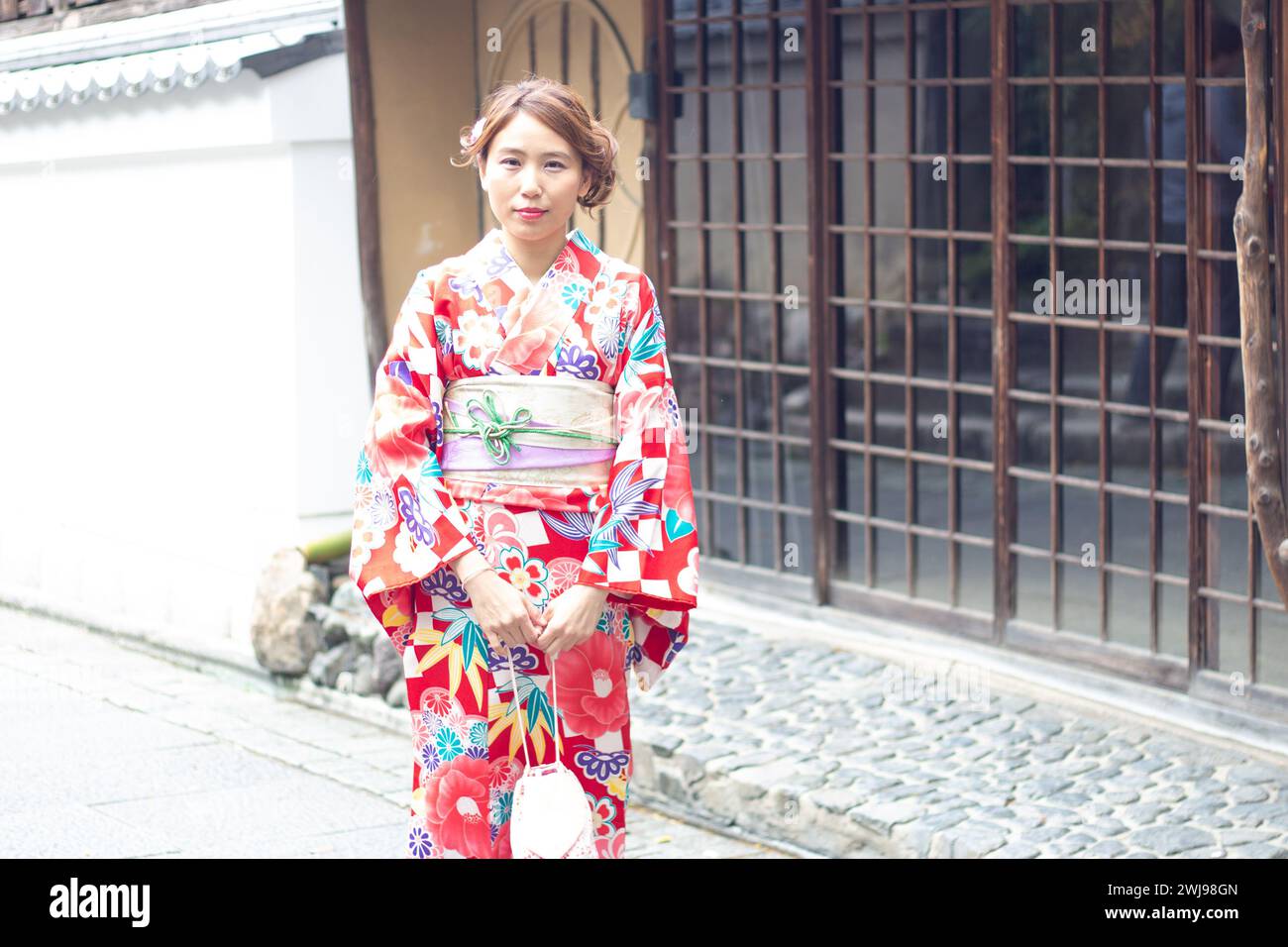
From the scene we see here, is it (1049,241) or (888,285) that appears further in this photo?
(888,285)

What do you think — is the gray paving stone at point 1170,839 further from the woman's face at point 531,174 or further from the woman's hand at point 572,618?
the woman's face at point 531,174

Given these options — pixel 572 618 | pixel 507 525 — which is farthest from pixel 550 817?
pixel 507 525

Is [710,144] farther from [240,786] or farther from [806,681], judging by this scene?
[240,786]

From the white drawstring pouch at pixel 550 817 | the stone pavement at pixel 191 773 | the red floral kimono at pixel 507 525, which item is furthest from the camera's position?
the stone pavement at pixel 191 773

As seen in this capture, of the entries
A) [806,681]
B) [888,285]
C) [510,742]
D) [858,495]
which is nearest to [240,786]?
[806,681]

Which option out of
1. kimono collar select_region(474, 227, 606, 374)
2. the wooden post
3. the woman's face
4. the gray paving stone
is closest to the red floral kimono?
kimono collar select_region(474, 227, 606, 374)

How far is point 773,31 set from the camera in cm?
827

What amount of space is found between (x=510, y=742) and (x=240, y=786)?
294 centimetres

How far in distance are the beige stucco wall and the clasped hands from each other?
4.68 meters

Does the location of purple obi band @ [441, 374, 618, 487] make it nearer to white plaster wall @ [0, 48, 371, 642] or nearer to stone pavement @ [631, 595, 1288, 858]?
stone pavement @ [631, 595, 1288, 858]

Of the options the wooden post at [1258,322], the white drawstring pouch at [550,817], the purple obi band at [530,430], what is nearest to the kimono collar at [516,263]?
the purple obi band at [530,430]

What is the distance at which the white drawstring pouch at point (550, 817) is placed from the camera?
4.16m

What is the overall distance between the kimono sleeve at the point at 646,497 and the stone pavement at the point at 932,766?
1.78 m

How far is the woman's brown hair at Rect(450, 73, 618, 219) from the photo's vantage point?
4230mm
